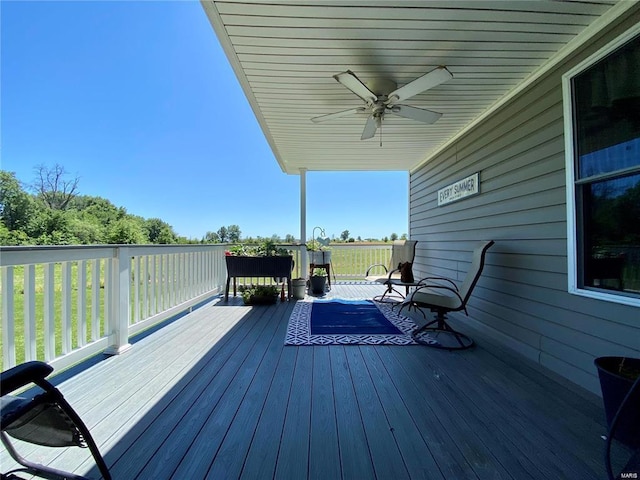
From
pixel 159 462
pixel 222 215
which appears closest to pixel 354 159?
pixel 159 462

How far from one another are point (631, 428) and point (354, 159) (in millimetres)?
4700

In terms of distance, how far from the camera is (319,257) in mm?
6230

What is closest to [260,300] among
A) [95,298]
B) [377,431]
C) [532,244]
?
[95,298]

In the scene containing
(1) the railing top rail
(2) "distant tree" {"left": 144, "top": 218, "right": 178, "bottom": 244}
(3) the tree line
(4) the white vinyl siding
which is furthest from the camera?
(2) "distant tree" {"left": 144, "top": 218, "right": 178, "bottom": 244}

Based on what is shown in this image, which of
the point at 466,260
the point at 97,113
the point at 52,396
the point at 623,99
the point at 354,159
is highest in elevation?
the point at 97,113

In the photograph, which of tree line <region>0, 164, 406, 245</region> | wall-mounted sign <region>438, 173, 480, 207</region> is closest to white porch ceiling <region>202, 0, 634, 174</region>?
wall-mounted sign <region>438, 173, 480, 207</region>

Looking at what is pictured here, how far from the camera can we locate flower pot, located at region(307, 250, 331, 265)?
6.20 m

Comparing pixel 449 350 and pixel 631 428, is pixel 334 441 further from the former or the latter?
pixel 449 350

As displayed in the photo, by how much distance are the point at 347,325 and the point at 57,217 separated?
21.7m

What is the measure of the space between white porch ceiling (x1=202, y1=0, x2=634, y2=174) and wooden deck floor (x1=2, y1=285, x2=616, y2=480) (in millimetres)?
2542

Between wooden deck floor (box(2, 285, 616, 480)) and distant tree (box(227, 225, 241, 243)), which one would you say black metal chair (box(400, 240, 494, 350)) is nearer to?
wooden deck floor (box(2, 285, 616, 480))

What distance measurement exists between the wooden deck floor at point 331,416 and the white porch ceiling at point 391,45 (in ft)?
8.34

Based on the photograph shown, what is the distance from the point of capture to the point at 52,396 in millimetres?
925

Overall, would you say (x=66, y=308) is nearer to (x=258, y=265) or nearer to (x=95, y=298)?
(x=95, y=298)
